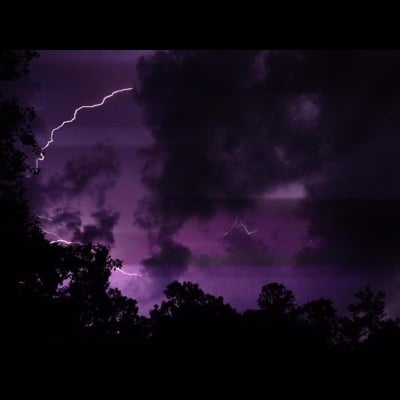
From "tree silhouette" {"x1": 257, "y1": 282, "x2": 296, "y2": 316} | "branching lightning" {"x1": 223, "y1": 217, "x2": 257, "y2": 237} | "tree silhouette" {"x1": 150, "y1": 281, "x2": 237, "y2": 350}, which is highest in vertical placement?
"branching lightning" {"x1": 223, "y1": 217, "x2": 257, "y2": 237}

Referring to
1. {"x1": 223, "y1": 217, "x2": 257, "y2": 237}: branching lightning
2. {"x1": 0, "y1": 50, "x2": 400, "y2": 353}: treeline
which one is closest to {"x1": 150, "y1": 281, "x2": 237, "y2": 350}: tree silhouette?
{"x1": 0, "y1": 50, "x2": 400, "y2": 353}: treeline

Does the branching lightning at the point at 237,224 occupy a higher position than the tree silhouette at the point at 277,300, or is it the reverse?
the branching lightning at the point at 237,224

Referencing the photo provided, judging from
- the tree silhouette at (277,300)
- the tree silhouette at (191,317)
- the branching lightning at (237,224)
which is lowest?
the tree silhouette at (191,317)

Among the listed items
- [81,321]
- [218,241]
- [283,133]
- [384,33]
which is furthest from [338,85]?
[81,321]

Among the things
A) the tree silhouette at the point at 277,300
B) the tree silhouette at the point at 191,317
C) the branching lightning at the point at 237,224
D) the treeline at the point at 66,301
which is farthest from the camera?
the tree silhouette at the point at 277,300

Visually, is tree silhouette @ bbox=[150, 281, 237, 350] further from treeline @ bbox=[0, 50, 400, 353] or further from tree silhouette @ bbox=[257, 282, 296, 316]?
tree silhouette @ bbox=[257, 282, 296, 316]

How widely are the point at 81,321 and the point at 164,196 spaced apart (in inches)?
84.5

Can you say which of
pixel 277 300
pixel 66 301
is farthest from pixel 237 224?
pixel 66 301

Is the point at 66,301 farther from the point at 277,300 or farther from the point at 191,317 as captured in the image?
the point at 277,300

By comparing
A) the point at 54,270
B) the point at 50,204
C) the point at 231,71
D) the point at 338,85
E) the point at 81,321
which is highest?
the point at 231,71

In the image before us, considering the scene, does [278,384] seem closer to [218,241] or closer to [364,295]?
[218,241]

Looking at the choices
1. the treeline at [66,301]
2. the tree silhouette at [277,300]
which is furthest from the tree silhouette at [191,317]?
the tree silhouette at [277,300]

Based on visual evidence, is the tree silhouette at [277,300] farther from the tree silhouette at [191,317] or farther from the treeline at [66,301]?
the tree silhouette at [191,317]

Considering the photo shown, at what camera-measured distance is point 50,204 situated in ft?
12.9
